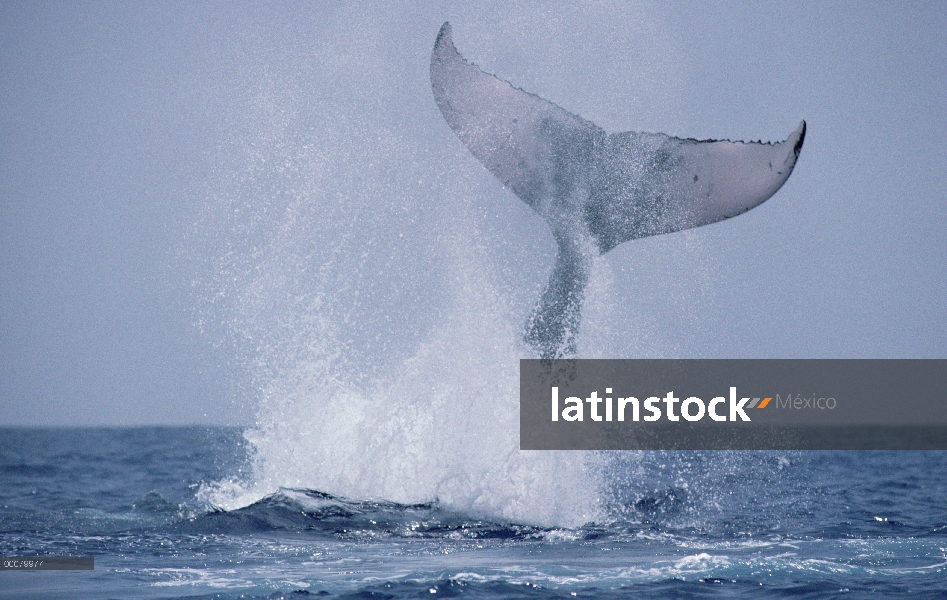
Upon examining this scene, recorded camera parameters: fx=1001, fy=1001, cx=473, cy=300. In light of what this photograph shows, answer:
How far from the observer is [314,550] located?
31.9 feet

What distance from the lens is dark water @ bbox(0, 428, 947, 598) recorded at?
27.1 ft

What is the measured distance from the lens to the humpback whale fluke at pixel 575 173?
345 inches

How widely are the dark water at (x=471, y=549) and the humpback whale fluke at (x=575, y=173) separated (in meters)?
2.19

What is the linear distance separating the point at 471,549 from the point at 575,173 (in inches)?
149

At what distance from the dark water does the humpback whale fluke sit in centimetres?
219

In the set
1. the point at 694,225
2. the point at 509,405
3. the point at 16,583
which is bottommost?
the point at 16,583

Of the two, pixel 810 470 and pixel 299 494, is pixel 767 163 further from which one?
pixel 810 470

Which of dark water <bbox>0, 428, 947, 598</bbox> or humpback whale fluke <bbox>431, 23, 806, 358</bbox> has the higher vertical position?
humpback whale fluke <bbox>431, 23, 806, 358</bbox>

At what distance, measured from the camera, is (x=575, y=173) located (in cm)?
979

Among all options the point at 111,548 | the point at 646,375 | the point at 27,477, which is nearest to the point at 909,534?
the point at 646,375

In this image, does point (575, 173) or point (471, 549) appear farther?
point (575, 173)

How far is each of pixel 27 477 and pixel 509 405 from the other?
13028mm

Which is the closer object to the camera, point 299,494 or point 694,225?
point 694,225

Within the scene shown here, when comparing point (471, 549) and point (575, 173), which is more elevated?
point (575, 173)
